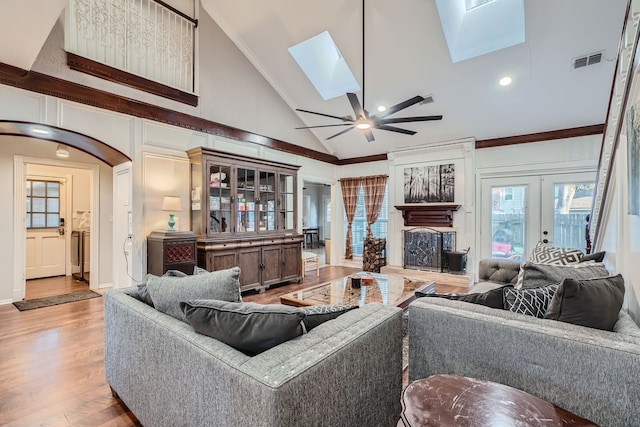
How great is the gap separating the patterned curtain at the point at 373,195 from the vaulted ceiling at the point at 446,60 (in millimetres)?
1527

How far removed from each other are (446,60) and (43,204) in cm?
743

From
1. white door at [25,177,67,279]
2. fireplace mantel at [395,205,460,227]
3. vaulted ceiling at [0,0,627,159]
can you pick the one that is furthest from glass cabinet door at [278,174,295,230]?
white door at [25,177,67,279]

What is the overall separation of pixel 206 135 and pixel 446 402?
4791 millimetres

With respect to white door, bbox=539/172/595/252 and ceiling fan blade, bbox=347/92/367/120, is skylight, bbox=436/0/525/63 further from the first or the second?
→ white door, bbox=539/172/595/252

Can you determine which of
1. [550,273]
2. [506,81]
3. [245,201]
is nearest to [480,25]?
[506,81]

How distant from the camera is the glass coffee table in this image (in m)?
2.98

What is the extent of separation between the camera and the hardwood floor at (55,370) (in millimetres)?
1854

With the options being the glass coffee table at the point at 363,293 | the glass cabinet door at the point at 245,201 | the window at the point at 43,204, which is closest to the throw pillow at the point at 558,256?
the glass coffee table at the point at 363,293

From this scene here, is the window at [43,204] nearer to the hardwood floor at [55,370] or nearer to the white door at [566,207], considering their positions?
the hardwood floor at [55,370]

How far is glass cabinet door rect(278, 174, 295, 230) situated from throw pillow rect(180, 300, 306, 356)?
419cm

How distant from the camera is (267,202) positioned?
5266 millimetres

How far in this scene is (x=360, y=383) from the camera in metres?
1.25

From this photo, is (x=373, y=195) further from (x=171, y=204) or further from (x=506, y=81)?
(x=171, y=204)

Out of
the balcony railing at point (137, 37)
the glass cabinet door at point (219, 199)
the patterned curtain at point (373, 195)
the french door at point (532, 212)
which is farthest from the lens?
the patterned curtain at point (373, 195)
